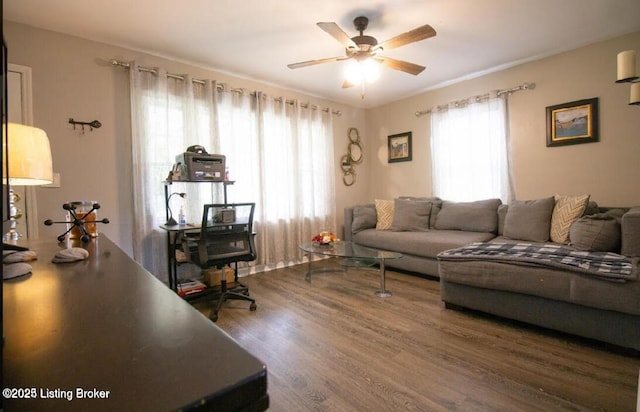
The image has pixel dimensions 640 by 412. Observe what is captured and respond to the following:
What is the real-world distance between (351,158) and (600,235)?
333cm

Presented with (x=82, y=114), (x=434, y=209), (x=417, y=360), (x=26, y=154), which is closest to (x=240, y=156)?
(x=82, y=114)

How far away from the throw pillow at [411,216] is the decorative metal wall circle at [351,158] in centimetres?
113

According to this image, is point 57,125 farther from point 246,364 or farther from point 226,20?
point 246,364

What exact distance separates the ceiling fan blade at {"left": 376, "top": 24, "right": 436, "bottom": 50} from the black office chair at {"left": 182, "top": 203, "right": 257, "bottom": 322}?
173cm

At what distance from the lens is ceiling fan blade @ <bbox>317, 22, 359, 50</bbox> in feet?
7.06

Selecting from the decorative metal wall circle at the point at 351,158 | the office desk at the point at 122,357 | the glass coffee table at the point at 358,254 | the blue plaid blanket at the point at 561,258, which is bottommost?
the glass coffee table at the point at 358,254

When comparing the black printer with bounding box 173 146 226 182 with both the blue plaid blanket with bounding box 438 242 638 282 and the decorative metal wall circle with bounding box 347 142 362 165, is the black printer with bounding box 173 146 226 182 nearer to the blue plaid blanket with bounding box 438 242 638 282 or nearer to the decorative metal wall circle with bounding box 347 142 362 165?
the blue plaid blanket with bounding box 438 242 638 282

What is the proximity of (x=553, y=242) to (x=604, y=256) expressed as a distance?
917 millimetres

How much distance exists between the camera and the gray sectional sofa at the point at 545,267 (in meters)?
1.86

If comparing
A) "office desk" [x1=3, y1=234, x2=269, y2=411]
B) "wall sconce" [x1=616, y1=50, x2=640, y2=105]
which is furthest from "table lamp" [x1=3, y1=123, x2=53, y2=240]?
"wall sconce" [x1=616, y1=50, x2=640, y2=105]

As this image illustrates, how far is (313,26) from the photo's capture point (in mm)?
2709

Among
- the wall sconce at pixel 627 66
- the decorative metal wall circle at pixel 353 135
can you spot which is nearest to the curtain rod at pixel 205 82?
the decorative metal wall circle at pixel 353 135

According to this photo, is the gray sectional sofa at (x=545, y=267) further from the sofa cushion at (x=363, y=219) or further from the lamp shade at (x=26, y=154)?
the lamp shade at (x=26, y=154)

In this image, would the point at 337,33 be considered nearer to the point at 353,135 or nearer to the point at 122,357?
the point at 122,357
